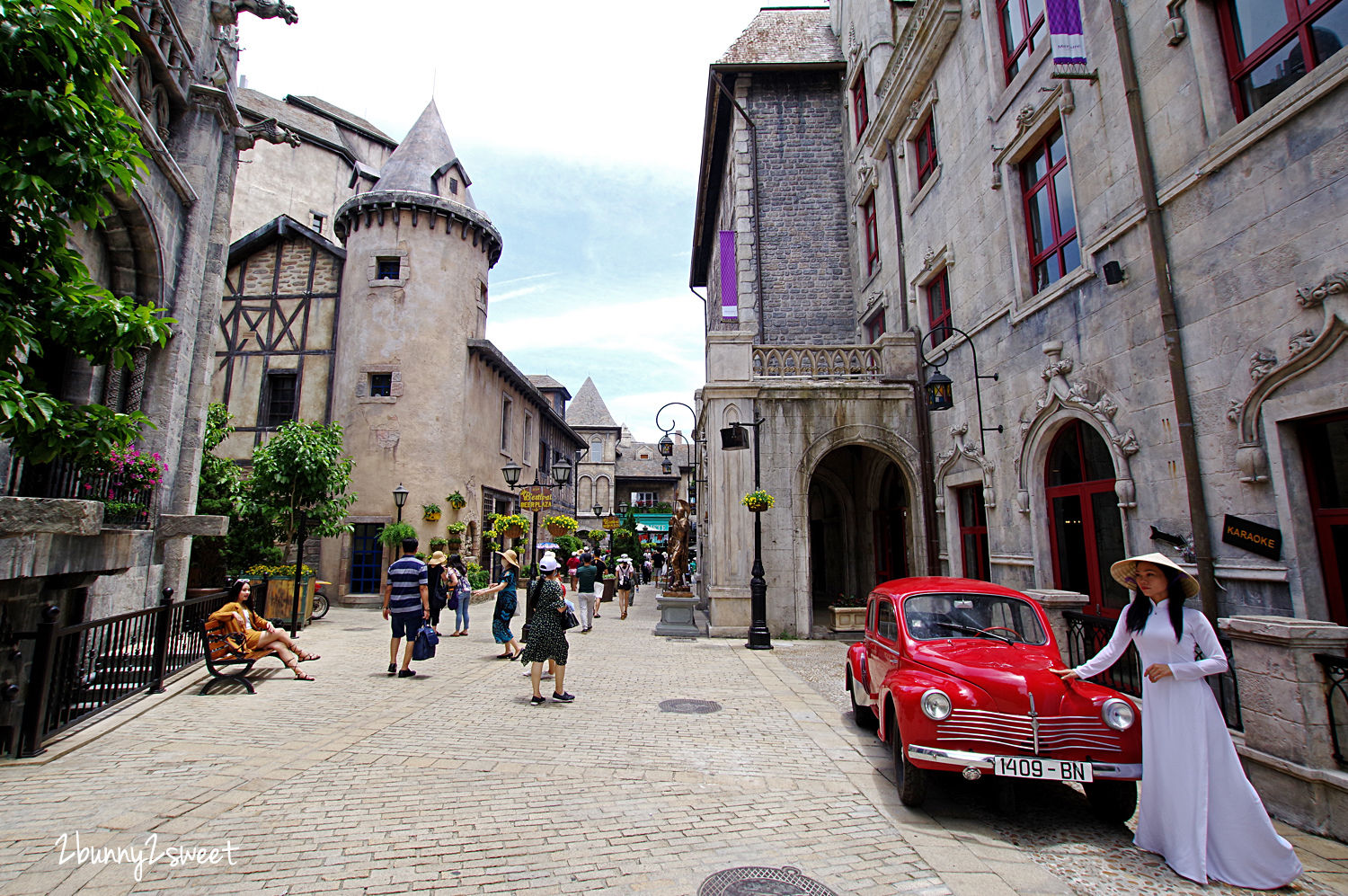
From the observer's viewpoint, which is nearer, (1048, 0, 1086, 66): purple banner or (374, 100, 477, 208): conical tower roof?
(1048, 0, 1086, 66): purple banner

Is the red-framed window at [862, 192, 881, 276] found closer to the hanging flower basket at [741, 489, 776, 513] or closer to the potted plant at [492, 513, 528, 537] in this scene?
the hanging flower basket at [741, 489, 776, 513]

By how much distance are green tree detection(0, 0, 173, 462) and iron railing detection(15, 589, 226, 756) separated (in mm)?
2225

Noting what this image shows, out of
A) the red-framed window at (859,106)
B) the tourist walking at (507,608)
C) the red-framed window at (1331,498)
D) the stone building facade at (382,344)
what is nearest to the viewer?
the red-framed window at (1331,498)

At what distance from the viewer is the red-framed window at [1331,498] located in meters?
5.15

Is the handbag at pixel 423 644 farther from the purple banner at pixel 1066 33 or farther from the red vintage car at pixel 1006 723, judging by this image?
the purple banner at pixel 1066 33

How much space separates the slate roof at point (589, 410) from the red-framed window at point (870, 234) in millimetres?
38502

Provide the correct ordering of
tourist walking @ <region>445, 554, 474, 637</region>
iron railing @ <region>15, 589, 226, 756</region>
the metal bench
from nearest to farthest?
iron railing @ <region>15, 589, 226, 756</region>, the metal bench, tourist walking @ <region>445, 554, 474, 637</region>

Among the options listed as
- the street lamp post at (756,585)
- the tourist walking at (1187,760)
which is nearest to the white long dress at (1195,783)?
the tourist walking at (1187,760)

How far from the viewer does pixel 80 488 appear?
316 inches

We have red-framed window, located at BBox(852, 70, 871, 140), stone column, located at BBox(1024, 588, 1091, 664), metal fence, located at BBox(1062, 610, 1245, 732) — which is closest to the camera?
metal fence, located at BBox(1062, 610, 1245, 732)

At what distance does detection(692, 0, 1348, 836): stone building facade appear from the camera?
205 inches

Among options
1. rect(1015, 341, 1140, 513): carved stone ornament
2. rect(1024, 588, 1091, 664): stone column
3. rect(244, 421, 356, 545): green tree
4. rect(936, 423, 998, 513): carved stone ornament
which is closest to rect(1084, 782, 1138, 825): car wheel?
rect(1024, 588, 1091, 664): stone column

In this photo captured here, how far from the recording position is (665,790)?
4855 mm

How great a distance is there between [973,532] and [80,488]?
13.4 m
